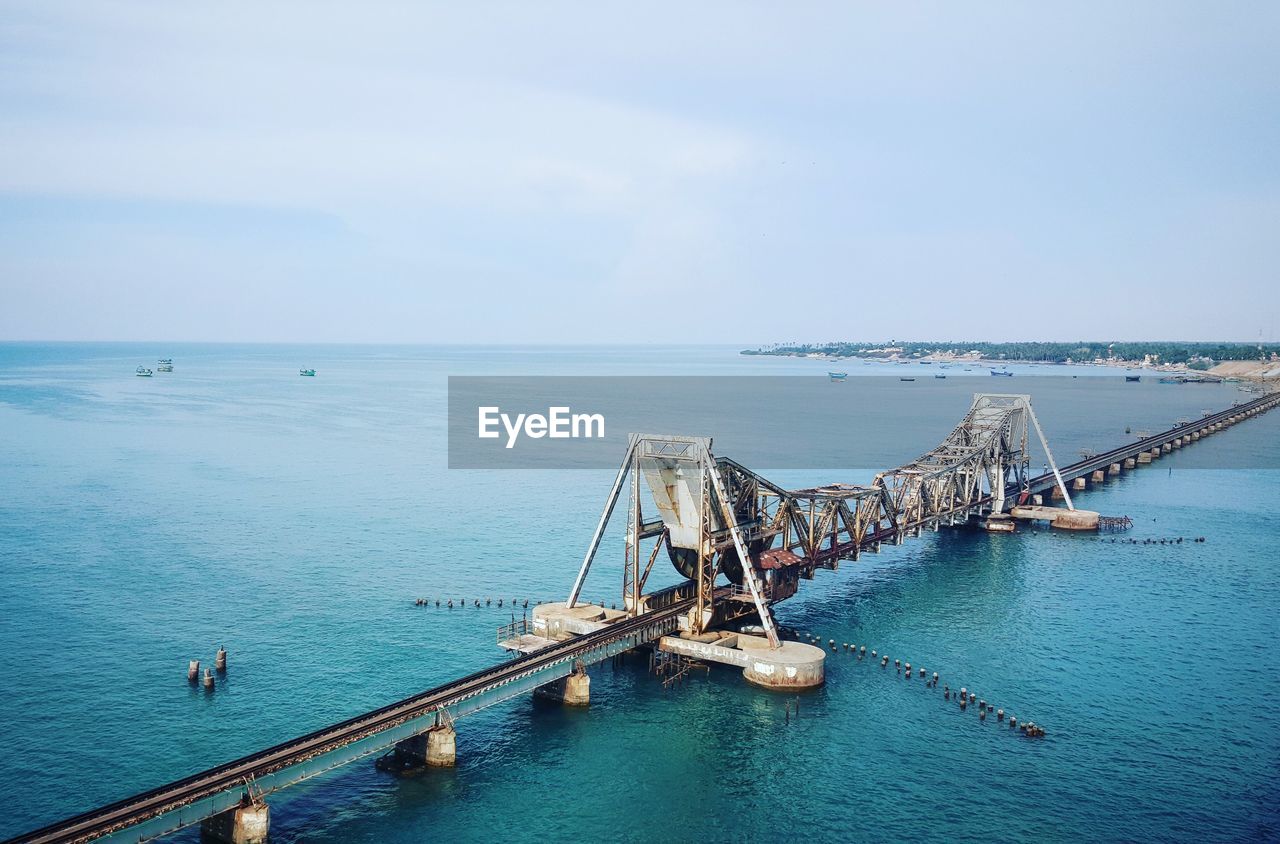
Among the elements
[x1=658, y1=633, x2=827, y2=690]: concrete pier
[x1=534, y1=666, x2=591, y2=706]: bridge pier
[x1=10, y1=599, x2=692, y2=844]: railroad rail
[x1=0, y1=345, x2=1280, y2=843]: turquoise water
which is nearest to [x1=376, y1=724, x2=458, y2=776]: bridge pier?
[x1=0, y1=345, x2=1280, y2=843]: turquoise water

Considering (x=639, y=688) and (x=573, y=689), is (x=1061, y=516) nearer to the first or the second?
(x=639, y=688)

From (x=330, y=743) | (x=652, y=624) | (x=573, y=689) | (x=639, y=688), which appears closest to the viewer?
(x=330, y=743)

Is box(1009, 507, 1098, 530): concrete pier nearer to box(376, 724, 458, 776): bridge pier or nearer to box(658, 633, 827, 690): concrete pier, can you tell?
box(658, 633, 827, 690): concrete pier

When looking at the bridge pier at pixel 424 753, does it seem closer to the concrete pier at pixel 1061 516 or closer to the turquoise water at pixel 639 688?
the turquoise water at pixel 639 688

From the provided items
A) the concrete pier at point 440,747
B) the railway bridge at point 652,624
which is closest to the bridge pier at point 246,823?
the railway bridge at point 652,624

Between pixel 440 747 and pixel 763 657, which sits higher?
pixel 763 657

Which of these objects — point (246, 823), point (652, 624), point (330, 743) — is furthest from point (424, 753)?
point (652, 624)
